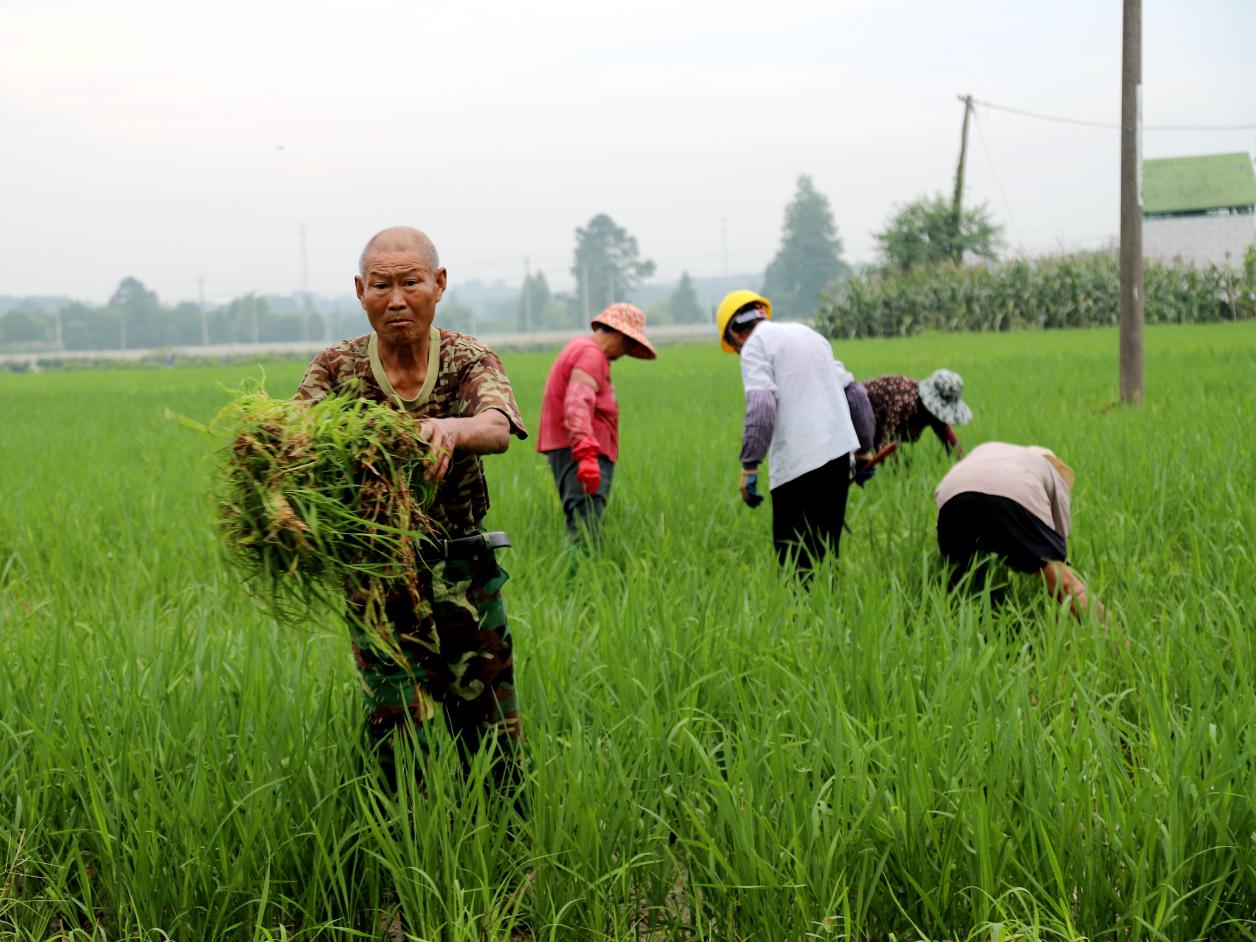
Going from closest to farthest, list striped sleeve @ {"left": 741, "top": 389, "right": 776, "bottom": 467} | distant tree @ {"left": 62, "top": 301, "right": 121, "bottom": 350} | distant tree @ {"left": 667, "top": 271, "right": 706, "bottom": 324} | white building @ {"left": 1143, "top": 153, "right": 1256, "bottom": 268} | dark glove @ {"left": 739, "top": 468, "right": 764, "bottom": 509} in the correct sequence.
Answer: striped sleeve @ {"left": 741, "top": 389, "right": 776, "bottom": 467}
dark glove @ {"left": 739, "top": 468, "right": 764, "bottom": 509}
white building @ {"left": 1143, "top": 153, "right": 1256, "bottom": 268}
distant tree @ {"left": 62, "top": 301, "right": 121, "bottom": 350}
distant tree @ {"left": 667, "top": 271, "right": 706, "bottom": 324}

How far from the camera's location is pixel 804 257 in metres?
104

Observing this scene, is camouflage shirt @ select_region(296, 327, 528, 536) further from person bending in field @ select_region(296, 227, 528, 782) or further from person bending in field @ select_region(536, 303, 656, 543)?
person bending in field @ select_region(536, 303, 656, 543)

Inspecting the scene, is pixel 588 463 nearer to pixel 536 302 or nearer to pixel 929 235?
pixel 929 235

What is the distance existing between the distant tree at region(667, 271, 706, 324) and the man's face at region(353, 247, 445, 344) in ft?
289

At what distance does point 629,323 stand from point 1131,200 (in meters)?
7.33

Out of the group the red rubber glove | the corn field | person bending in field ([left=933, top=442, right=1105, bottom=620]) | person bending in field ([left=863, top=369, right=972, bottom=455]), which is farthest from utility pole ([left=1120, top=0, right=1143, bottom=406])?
the corn field

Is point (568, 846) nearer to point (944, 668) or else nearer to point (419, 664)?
point (419, 664)

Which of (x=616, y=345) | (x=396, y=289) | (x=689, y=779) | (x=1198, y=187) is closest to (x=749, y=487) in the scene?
(x=616, y=345)

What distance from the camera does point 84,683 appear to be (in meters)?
3.08

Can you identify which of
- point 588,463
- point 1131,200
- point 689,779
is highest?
point 1131,200

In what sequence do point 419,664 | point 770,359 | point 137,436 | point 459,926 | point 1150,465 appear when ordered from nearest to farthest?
point 459,926, point 419,664, point 770,359, point 1150,465, point 137,436

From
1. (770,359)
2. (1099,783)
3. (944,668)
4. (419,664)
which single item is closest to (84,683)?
(419,664)

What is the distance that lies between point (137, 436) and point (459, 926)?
1042cm

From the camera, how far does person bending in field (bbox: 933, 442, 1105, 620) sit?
4113 mm
